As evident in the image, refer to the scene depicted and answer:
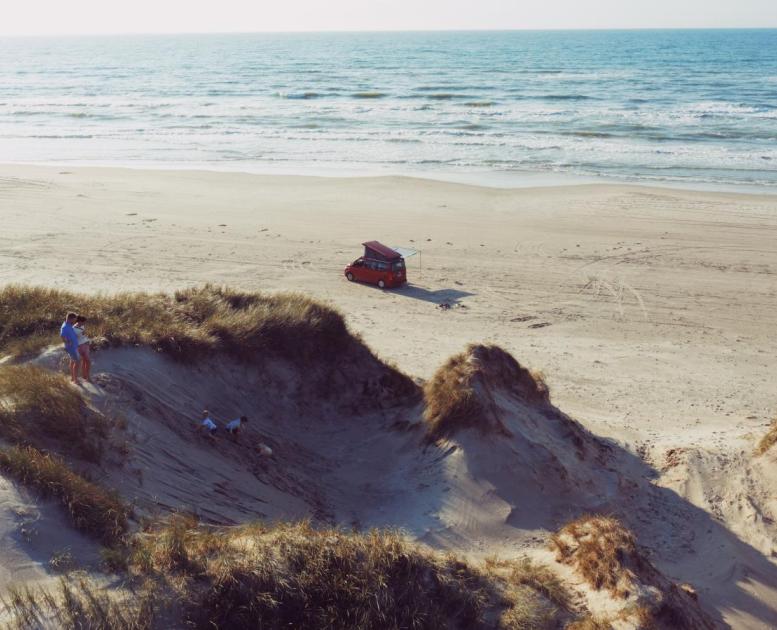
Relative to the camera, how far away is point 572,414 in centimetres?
1830

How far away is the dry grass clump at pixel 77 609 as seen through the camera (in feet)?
23.2

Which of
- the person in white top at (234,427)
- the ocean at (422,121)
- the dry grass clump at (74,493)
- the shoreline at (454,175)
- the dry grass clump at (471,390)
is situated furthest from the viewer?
the ocean at (422,121)

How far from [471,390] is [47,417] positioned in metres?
6.40

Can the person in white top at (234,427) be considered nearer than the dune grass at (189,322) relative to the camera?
Yes

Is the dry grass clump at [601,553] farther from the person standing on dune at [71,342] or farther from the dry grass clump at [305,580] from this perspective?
the person standing on dune at [71,342]

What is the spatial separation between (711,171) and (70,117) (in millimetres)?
53006

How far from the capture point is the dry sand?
1264 centimetres

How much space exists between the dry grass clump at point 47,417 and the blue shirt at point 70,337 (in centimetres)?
63

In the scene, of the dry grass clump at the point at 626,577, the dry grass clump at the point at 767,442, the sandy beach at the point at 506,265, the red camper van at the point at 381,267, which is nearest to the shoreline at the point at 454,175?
the sandy beach at the point at 506,265

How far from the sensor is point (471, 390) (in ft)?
43.9

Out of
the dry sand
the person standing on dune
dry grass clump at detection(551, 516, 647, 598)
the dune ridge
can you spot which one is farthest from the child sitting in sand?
dry grass clump at detection(551, 516, 647, 598)

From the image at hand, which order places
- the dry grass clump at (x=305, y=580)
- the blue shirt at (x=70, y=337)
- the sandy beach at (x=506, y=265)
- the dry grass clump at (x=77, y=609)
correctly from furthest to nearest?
the sandy beach at (x=506, y=265) < the blue shirt at (x=70, y=337) < the dry grass clump at (x=305, y=580) < the dry grass clump at (x=77, y=609)

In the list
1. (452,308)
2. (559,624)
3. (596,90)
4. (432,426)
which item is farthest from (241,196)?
(596,90)

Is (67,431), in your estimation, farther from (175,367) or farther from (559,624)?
(559,624)
